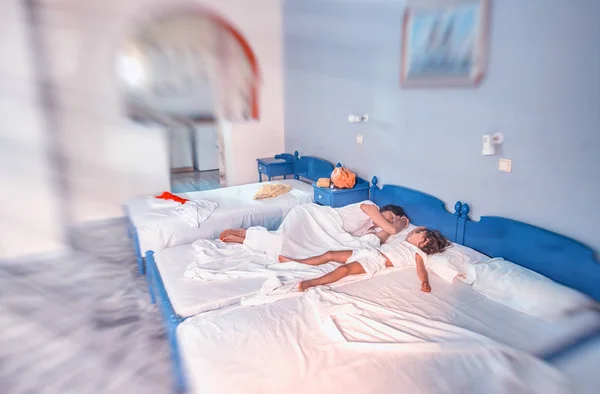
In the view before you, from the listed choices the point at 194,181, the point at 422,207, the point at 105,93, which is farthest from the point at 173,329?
the point at 194,181

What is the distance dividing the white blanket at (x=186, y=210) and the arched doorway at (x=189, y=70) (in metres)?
1.41

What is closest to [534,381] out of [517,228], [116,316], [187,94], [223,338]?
[517,228]

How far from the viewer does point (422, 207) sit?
2.70 metres

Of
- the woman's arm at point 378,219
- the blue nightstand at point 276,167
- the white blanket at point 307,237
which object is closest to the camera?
the white blanket at point 307,237

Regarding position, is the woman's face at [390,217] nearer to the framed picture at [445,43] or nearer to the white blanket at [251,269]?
the white blanket at [251,269]

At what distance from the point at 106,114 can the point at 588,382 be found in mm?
4180

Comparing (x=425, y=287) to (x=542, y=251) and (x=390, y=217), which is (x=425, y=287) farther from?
(x=390, y=217)

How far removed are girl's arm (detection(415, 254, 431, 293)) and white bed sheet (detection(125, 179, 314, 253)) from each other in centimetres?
142

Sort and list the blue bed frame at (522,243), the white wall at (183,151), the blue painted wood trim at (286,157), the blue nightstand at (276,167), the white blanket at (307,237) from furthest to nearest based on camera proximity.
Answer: the white wall at (183,151)
the blue painted wood trim at (286,157)
the blue nightstand at (276,167)
the white blanket at (307,237)
the blue bed frame at (522,243)

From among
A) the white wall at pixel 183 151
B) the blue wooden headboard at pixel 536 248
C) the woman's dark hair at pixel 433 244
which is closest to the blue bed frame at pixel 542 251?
the blue wooden headboard at pixel 536 248

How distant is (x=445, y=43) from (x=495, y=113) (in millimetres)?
534

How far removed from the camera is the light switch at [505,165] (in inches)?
83.0

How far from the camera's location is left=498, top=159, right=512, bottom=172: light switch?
2109 millimetres

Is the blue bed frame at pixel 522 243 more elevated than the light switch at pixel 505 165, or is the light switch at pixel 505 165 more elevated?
the light switch at pixel 505 165
